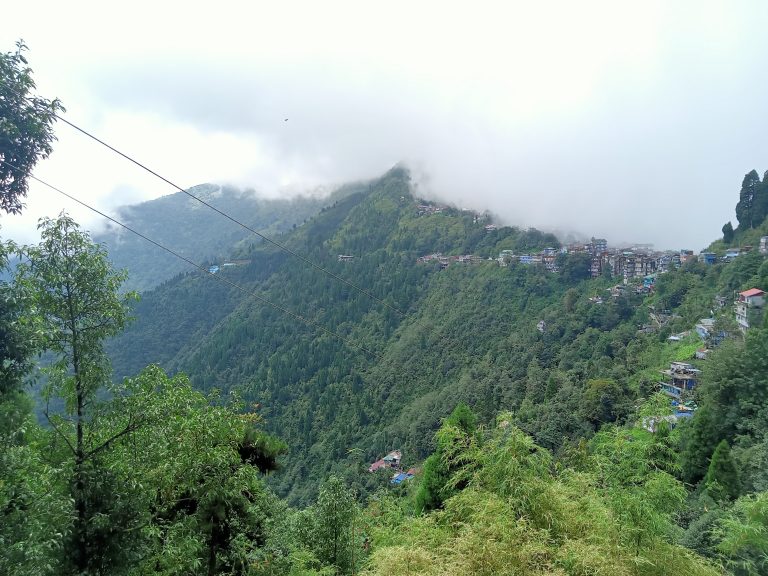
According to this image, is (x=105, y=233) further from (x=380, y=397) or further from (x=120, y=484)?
(x=120, y=484)

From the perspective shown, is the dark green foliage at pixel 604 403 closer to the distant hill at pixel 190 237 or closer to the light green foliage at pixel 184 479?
the light green foliage at pixel 184 479

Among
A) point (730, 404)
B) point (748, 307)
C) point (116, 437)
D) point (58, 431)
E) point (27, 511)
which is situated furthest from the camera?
point (748, 307)

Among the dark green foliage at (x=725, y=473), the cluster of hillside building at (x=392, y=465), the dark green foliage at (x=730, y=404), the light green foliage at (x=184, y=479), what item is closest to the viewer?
the light green foliage at (x=184, y=479)

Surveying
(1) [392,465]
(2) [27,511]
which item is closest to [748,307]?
(1) [392,465]

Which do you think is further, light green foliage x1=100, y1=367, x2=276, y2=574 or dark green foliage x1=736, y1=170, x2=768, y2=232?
dark green foliage x1=736, y1=170, x2=768, y2=232

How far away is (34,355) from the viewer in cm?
486

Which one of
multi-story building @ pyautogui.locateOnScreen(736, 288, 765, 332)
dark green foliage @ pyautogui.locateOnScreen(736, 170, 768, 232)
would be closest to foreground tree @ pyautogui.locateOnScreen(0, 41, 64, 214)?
multi-story building @ pyautogui.locateOnScreen(736, 288, 765, 332)

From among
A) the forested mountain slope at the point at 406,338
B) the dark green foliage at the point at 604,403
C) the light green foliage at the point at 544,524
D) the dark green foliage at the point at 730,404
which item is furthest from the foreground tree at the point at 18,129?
the dark green foliage at the point at 604,403

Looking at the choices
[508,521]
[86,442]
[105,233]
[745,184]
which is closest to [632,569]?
[508,521]

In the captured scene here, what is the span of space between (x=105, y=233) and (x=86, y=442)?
221916 millimetres

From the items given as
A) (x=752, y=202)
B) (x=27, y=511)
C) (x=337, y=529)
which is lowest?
(x=337, y=529)

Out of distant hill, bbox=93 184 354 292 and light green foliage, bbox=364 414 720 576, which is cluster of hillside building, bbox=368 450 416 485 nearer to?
light green foliage, bbox=364 414 720 576

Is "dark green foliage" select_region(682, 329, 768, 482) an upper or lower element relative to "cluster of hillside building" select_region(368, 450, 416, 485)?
upper

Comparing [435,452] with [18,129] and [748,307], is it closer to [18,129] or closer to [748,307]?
[18,129]
